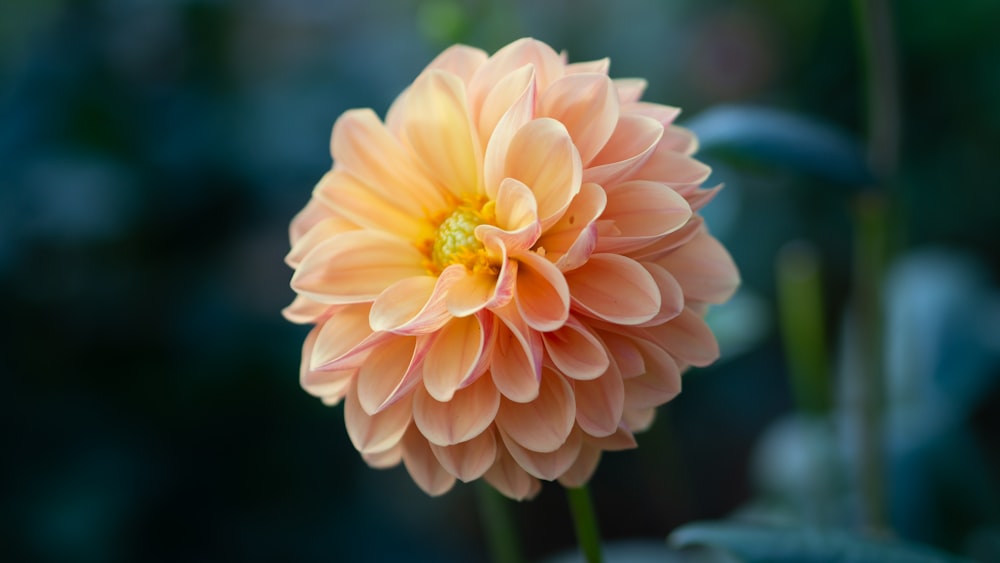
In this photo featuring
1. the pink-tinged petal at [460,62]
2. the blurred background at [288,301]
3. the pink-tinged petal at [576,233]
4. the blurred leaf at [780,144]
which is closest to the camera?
the pink-tinged petal at [576,233]

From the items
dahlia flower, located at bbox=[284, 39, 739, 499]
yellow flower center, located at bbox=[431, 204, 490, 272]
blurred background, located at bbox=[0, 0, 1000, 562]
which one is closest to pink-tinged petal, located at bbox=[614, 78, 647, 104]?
dahlia flower, located at bbox=[284, 39, 739, 499]

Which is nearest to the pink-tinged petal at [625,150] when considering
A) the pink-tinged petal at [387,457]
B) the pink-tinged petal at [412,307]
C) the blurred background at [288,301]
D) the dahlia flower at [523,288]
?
the dahlia flower at [523,288]

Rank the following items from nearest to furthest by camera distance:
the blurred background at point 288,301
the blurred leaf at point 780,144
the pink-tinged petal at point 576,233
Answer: the pink-tinged petal at point 576,233, the blurred leaf at point 780,144, the blurred background at point 288,301

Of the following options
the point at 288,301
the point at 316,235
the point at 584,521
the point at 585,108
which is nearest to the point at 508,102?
the point at 585,108

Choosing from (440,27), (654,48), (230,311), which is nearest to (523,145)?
(440,27)

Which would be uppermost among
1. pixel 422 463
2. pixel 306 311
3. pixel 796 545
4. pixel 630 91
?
pixel 630 91

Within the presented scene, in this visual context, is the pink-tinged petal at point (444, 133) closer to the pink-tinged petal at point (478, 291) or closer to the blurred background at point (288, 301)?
the pink-tinged petal at point (478, 291)

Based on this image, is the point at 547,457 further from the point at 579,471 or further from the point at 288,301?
the point at 288,301
